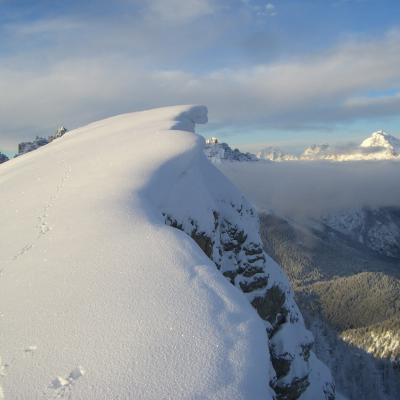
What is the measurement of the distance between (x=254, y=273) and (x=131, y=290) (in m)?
16.3

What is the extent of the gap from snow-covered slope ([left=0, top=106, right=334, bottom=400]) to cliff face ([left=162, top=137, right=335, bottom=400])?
0.41 feet

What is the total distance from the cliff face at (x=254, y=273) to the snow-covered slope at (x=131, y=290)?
125 millimetres

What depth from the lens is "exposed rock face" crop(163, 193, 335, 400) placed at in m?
25.4

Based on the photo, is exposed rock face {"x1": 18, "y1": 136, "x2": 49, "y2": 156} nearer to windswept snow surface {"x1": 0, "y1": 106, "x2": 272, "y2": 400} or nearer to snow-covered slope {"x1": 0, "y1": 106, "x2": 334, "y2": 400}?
snow-covered slope {"x1": 0, "y1": 106, "x2": 334, "y2": 400}

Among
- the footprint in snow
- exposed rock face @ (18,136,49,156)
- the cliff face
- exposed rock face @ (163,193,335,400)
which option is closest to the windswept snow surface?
the footprint in snow

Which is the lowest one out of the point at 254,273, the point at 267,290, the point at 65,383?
the point at 267,290

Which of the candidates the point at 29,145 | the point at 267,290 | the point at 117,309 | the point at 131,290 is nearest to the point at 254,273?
the point at 267,290

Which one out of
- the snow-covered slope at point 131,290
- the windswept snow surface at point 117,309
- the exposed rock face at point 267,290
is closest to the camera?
the windswept snow surface at point 117,309

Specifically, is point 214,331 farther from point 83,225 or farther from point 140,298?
point 83,225

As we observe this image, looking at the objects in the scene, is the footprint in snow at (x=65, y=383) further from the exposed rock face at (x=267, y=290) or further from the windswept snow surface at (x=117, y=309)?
the exposed rock face at (x=267, y=290)

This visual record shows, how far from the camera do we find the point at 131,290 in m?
12.6

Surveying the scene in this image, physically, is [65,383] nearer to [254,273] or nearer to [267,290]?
[254,273]

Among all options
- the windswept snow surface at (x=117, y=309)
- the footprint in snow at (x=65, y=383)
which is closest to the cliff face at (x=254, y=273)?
the windswept snow surface at (x=117, y=309)

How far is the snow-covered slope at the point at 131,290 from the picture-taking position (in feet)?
32.3
